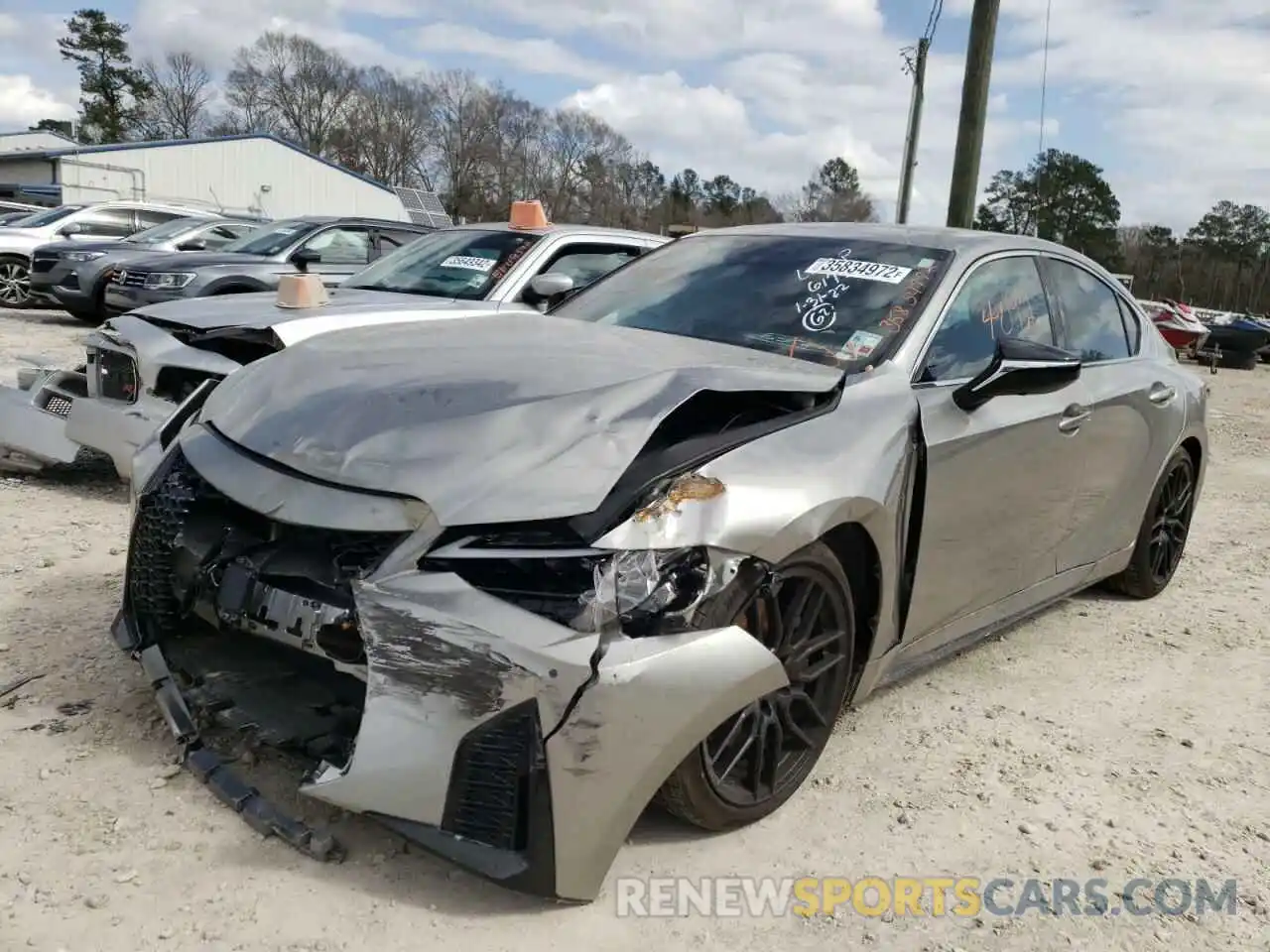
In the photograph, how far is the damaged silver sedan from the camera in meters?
2.16

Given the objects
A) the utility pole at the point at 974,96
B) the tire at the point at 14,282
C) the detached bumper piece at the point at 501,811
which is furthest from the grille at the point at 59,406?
the tire at the point at 14,282

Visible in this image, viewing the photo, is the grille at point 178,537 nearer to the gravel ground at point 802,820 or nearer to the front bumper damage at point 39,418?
the gravel ground at point 802,820

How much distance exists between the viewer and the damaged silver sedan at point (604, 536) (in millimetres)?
2164

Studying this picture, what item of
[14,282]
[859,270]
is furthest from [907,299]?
[14,282]

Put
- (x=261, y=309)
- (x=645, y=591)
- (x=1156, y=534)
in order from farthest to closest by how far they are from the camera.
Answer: (x=261, y=309) → (x=1156, y=534) → (x=645, y=591)

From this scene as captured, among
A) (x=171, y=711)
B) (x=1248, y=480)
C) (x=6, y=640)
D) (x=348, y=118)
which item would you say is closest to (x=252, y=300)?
(x=6, y=640)

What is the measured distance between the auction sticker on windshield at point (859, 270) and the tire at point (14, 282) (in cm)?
1466

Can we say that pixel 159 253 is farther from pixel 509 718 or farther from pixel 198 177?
pixel 198 177

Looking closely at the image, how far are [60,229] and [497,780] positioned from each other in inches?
636

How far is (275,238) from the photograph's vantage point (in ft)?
32.9

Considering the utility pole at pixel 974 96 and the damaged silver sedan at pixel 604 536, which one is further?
the utility pole at pixel 974 96

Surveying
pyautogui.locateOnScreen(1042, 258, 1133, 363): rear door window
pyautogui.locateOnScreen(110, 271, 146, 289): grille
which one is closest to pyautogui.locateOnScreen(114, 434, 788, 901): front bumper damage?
pyautogui.locateOnScreen(1042, 258, 1133, 363): rear door window

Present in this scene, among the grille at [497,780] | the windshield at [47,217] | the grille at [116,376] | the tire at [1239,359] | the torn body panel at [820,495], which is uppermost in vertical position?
the windshield at [47,217]

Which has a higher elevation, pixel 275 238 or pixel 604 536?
pixel 275 238
